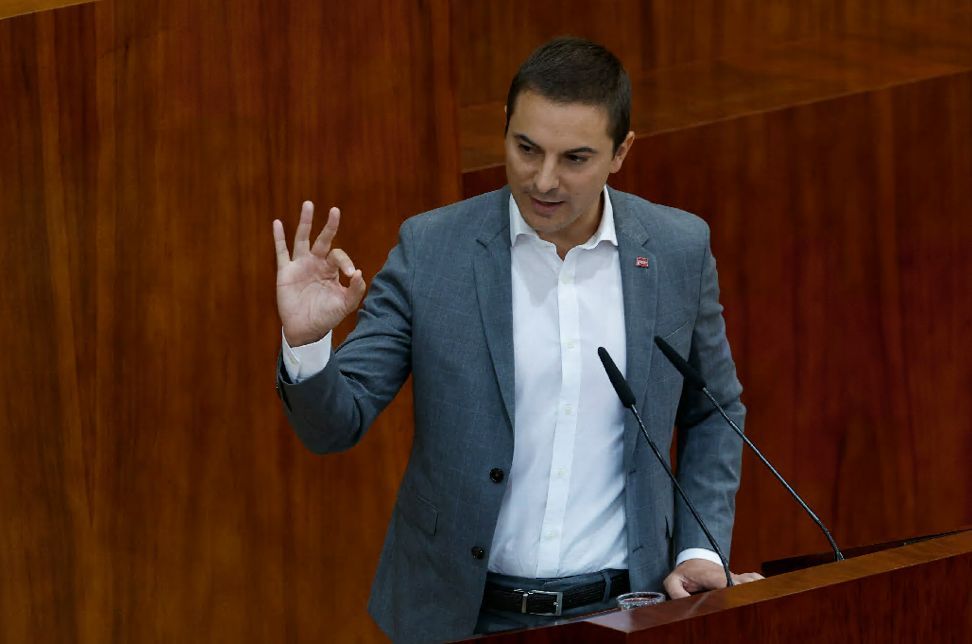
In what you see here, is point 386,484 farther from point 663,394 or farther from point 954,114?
point 954,114

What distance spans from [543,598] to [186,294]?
55 cm

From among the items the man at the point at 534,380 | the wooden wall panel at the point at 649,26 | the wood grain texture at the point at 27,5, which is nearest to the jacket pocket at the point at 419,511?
the man at the point at 534,380

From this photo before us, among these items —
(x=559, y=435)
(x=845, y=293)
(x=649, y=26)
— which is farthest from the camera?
(x=649, y=26)

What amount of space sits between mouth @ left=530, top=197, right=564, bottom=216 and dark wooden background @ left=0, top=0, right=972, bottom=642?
1.60 feet

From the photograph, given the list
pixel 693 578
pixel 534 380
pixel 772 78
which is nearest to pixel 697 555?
pixel 693 578

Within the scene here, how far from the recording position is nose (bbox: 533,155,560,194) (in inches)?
39.4

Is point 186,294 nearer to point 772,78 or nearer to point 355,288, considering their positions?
point 355,288

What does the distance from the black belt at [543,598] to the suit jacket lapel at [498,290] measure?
112 millimetres

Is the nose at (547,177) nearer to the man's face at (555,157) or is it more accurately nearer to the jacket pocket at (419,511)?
the man's face at (555,157)

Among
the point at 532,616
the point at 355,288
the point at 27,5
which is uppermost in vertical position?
the point at 27,5

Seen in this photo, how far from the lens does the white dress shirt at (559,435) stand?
1038 mm

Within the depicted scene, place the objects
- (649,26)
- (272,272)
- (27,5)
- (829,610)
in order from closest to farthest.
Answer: (829,610) < (27,5) < (272,272) < (649,26)

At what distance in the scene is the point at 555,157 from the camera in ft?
3.30

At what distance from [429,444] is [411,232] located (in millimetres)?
149
